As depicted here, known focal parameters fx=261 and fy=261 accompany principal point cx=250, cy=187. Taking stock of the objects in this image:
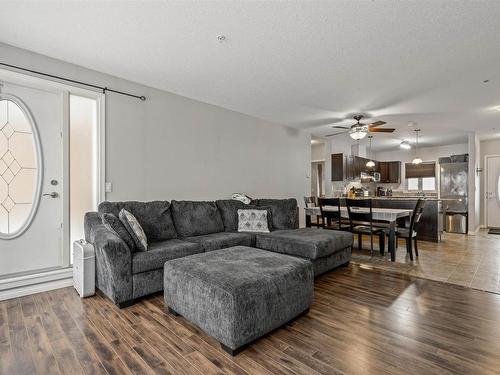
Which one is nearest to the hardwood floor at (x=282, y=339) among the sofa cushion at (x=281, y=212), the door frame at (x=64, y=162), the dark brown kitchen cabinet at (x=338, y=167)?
the door frame at (x=64, y=162)

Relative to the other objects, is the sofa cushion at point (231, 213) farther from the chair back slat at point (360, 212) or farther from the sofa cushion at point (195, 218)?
the chair back slat at point (360, 212)

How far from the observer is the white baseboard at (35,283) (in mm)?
2750

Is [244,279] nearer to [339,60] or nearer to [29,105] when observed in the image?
[339,60]

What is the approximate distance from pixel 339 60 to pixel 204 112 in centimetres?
239

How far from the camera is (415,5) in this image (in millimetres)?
2127

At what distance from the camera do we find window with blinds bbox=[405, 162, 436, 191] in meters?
9.07

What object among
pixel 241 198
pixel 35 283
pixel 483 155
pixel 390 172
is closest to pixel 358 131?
pixel 241 198

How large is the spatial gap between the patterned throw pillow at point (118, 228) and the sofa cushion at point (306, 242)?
176 cm

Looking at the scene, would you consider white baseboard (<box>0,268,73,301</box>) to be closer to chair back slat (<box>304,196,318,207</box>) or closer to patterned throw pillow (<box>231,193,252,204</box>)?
patterned throw pillow (<box>231,193,252,204</box>)

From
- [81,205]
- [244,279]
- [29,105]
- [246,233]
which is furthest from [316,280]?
[29,105]

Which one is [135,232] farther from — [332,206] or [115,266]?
[332,206]

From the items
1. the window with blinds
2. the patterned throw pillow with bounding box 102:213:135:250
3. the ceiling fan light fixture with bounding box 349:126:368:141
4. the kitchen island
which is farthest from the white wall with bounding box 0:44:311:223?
the window with blinds

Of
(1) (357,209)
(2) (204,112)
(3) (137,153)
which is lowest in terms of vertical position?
(1) (357,209)

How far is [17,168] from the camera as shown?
3.00 m
